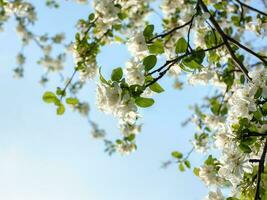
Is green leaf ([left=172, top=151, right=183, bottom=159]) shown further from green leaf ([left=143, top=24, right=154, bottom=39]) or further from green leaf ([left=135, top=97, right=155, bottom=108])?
green leaf ([left=135, top=97, right=155, bottom=108])

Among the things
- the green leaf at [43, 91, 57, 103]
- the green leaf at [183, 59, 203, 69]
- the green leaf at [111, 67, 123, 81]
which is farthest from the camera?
the green leaf at [43, 91, 57, 103]

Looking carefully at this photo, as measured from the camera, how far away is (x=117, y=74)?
6.70ft

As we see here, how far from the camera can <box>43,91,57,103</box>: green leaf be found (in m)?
3.17

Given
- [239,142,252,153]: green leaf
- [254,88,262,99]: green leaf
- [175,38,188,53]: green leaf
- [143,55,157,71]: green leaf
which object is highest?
[175,38,188,53]: green leaf

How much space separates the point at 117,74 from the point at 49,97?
4.26 feet

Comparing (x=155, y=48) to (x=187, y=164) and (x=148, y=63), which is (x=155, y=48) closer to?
(x=148, y=63)

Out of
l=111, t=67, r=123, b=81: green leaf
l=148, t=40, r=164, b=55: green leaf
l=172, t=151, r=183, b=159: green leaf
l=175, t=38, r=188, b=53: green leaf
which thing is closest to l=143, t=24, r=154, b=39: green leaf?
l=148, t=40, r=164, b=55: green leaf

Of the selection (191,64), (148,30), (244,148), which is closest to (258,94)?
(244,148)

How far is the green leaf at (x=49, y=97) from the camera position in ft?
10.4

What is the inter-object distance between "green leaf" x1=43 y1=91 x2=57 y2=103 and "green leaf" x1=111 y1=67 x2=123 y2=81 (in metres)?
1.22

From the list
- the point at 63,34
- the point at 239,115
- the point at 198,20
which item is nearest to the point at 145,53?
the point at 198,20

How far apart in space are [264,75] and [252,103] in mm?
141

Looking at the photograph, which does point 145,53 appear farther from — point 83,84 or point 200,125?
point 83,84

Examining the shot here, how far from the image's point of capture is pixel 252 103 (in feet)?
7.04
